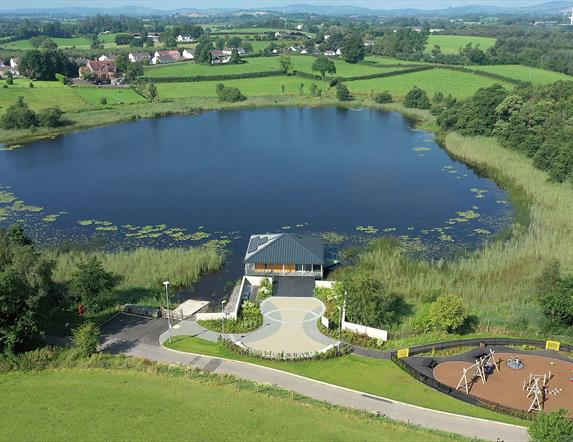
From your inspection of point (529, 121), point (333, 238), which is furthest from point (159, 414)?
point (529, 121)

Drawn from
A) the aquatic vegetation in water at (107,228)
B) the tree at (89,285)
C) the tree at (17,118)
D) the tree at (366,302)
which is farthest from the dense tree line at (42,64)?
the tree at (366,302)

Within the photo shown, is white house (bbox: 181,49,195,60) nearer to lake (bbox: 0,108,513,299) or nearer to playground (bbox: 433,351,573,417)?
lake (bbox: 0,108,513,299)

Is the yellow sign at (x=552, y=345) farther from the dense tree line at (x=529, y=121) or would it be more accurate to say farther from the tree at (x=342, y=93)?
the tree at (x=342, y=93)

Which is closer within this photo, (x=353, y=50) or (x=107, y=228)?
(x=107, y=228)

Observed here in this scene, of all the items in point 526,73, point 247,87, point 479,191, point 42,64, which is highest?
point 42,64

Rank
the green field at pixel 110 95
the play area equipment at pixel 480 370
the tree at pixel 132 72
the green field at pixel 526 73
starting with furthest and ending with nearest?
the tree at pixel 132 72
the green field at pixel 526 73
the green field at pixel 110 95
the play area equipment at pixel 480 370

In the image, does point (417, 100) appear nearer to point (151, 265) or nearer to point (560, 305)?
point (151, 265)
